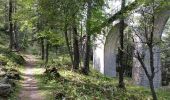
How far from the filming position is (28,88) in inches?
687

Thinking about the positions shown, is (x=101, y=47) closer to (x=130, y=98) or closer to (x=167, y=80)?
(x=167, y=80)

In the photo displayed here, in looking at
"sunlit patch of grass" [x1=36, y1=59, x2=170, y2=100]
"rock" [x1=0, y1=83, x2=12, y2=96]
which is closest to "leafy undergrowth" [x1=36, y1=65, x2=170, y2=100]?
"sunlit patch of grass" [x1=36, y1=59, x2=170, y2=100]

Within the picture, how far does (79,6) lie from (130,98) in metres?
6.55

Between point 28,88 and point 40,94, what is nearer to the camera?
point 40,94

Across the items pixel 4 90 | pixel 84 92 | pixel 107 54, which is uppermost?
pixel 107 54

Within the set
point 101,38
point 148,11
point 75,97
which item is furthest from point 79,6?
point 101,38

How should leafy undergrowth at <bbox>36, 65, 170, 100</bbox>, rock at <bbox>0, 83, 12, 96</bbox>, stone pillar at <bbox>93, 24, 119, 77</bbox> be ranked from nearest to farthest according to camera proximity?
rock at <bbox>0, 83, 12, 96</bbox> → leafy undergrowth at <bbox>36, 65, 170, 100</bbox> → stone pillar at <bbox>93, 24, 119, 77</bbox>

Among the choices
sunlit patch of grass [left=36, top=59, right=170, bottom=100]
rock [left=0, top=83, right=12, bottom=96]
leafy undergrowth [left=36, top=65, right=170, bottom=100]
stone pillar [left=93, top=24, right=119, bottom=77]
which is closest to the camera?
rock [left=0, top=83, right=12, bottom=96]

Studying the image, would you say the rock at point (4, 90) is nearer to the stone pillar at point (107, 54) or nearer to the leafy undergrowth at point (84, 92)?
the leafy undergrowth at point (84, 92)

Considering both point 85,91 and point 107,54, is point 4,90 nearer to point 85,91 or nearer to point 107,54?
point 85,91

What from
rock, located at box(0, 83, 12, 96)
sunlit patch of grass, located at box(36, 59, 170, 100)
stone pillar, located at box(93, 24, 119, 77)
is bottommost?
sunlit patch of grass, located at box(36, 59, 170, 100)

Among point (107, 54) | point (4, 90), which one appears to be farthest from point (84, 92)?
point (107, 54)

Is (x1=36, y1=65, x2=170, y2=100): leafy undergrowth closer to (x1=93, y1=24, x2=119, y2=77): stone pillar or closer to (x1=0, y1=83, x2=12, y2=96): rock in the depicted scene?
(x1=0, y1=83, x2=12, y2=96): rock

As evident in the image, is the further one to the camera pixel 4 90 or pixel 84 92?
pixel 84 92
